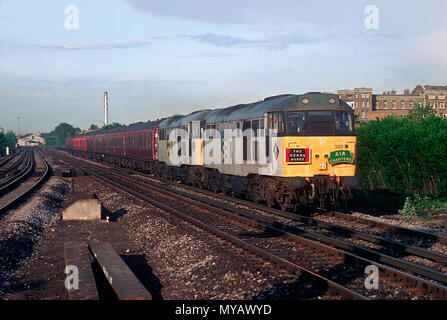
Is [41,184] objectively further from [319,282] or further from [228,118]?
[319,282]

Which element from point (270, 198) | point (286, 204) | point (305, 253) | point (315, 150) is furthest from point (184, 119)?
point (305, 253)

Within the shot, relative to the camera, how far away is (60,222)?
16.3 meters

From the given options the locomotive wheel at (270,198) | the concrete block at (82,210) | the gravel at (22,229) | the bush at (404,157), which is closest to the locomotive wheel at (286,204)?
the locomotive wheel at (270,198)

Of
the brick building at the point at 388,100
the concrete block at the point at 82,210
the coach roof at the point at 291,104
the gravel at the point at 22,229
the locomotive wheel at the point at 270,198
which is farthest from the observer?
the brick building at the point at 388,100

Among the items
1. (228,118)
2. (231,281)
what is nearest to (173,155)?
(228,118)

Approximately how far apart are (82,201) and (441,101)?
321 feet

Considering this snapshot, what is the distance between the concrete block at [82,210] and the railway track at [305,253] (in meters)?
2.41

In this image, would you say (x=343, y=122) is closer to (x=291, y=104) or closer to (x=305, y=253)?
(x=291, y=104)

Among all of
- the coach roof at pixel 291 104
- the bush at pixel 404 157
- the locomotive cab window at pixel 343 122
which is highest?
the coach roof at pixel 291 104

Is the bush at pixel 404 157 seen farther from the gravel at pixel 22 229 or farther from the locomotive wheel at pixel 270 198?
the gravel at pixel 22 229

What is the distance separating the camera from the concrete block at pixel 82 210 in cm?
1666
